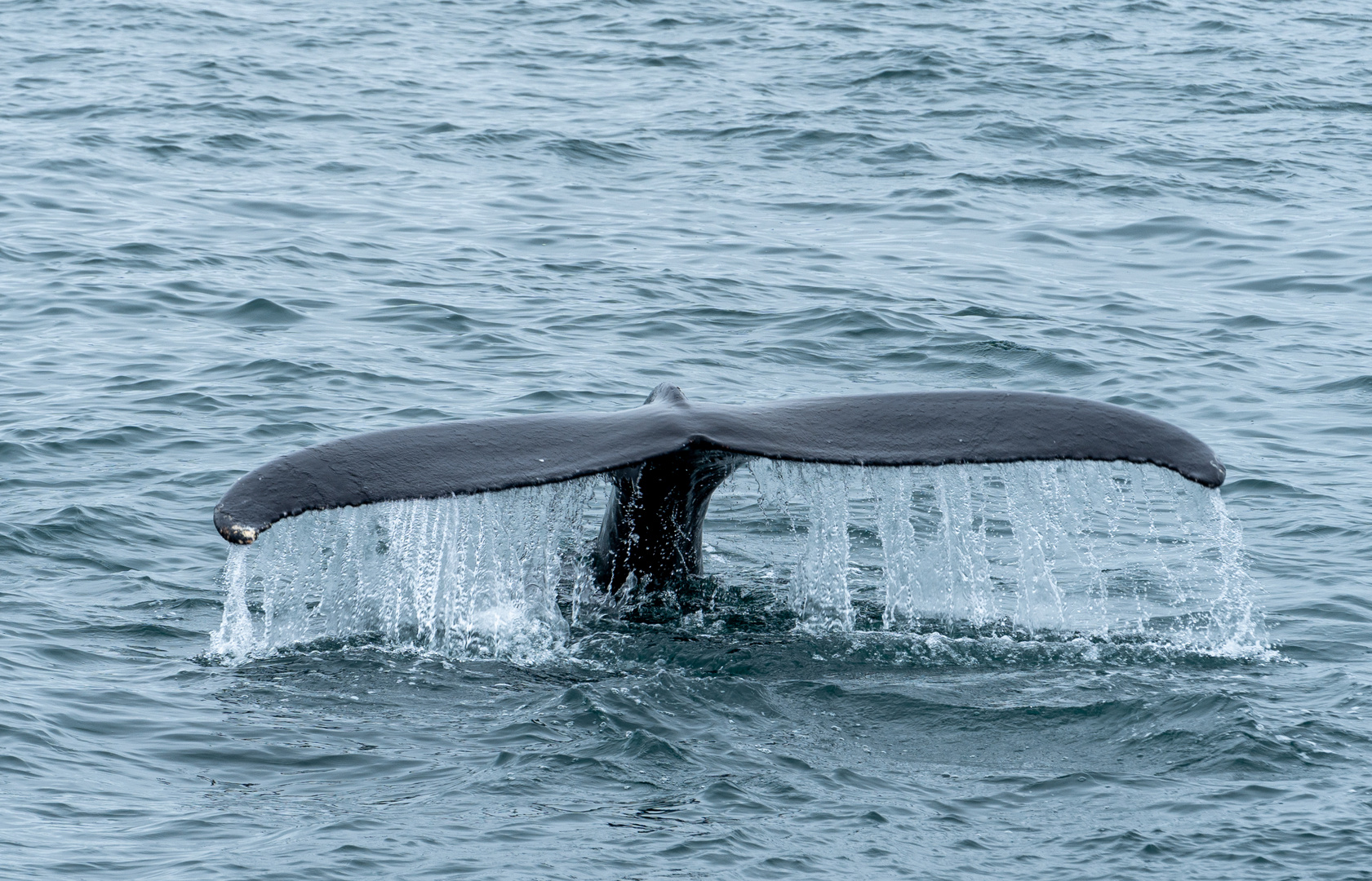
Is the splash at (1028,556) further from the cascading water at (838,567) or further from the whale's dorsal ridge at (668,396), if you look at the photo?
the whale's dorsal ridge at (668,396)

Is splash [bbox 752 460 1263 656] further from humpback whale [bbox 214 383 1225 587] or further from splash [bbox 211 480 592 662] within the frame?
splash [bbox 211 480 592 662]

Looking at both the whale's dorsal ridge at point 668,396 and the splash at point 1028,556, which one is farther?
the splash at point 1028,556

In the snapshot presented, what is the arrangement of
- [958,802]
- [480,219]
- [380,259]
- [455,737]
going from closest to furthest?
[958,802]
[455,737]
[380,259]
[480,219]

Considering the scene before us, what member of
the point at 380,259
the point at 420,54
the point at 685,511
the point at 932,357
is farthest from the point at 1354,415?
the point at 420,54

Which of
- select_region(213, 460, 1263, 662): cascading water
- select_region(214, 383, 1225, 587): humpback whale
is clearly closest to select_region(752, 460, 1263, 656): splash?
select_region(213, 460, 1263, 662): cascading water

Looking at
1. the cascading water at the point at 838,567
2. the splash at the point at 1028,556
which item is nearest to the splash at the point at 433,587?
the cascading water at the point at 838,567

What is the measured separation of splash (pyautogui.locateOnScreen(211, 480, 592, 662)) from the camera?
25.4 ft

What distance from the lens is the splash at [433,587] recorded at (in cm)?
773

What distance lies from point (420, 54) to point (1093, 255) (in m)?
12.2

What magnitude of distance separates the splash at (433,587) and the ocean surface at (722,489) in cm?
5

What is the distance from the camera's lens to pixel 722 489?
10.9 meters

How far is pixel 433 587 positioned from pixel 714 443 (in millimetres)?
2287

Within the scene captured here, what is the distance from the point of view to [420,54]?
25.5 meters

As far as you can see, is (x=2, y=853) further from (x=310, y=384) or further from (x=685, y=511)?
(x=310, y=384)
